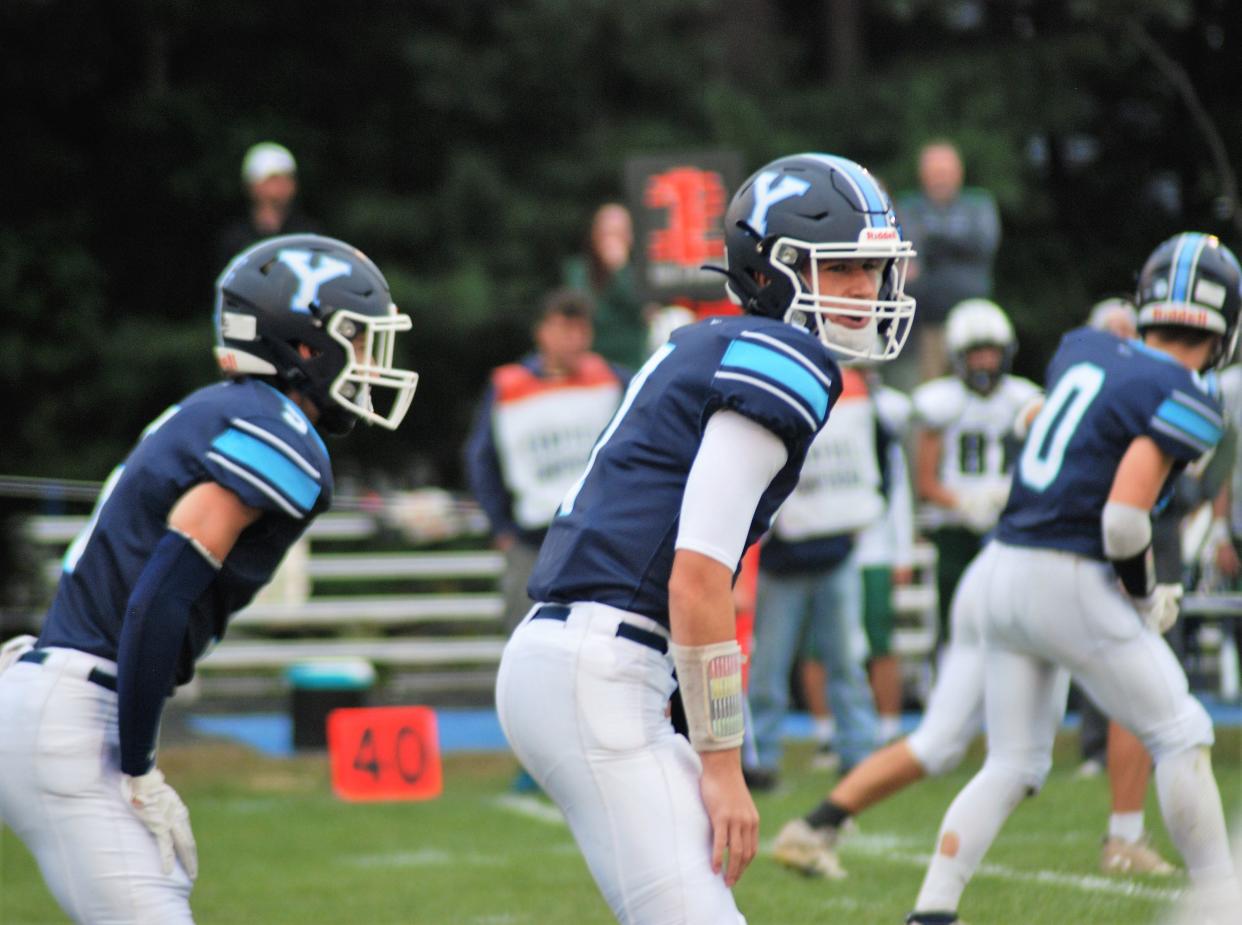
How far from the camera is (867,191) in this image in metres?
3.92

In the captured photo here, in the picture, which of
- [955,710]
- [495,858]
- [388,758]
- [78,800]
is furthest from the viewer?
[388,758]

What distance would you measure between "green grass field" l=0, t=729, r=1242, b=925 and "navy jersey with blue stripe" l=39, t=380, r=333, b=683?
255 cm

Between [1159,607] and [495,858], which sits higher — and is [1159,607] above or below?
above

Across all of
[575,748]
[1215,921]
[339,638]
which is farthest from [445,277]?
[575,748]

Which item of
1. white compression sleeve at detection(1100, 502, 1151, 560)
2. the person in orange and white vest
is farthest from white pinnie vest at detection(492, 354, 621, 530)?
white compression sleeve at detection(1100, 502, 1151, 560)

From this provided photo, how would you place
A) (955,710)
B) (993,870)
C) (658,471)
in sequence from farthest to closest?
(993,870)
(955,710)
(658,471)

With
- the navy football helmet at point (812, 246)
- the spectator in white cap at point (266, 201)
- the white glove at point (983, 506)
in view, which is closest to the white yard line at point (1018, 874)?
the white glove at point (983, 506)

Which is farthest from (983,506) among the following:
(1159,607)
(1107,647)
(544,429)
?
(1107,647)

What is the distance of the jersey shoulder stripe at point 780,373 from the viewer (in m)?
3.52

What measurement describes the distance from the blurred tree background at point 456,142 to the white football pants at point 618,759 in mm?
13907

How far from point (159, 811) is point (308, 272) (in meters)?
1.12

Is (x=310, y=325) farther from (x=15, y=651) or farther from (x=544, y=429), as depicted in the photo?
(x=544, y=429)

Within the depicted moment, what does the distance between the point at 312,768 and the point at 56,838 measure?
6.03 m

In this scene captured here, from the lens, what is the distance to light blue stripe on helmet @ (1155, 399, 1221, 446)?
528 cm
